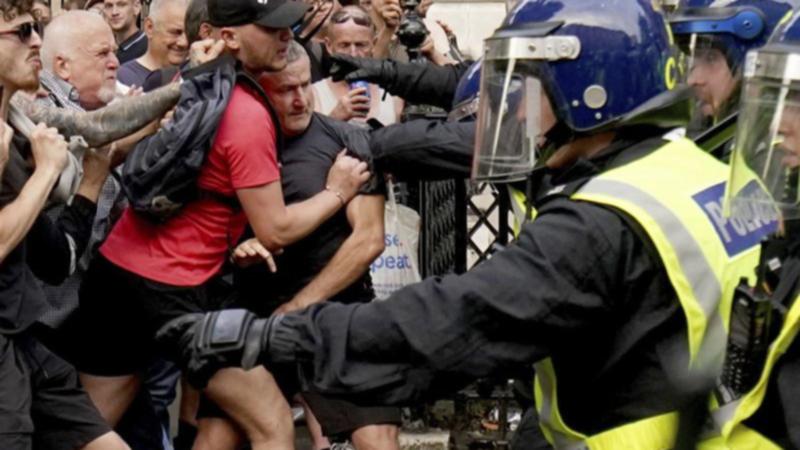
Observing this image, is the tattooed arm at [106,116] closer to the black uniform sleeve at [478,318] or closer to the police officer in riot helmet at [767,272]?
the black uniform sleeve at [478,318]

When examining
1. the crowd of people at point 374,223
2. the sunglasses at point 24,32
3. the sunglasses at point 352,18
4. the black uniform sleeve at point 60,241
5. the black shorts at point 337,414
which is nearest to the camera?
the crowd of people at point 374,223

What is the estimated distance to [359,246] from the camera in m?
6.35

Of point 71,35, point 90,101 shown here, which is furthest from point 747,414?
point 71,35

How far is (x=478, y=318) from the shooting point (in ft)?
12.0

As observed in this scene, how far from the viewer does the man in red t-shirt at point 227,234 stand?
598 centimetres

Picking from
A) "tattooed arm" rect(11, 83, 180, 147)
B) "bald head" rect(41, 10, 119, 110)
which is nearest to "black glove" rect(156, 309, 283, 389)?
"tattooed arm" rect(11, 83, 180, 147)

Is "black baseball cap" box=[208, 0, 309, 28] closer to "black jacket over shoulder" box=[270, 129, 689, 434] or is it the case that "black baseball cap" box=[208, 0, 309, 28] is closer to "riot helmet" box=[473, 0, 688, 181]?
"riot helmet" box=[473, 0, 688, 181]

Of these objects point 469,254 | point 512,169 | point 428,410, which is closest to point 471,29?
point 469,254

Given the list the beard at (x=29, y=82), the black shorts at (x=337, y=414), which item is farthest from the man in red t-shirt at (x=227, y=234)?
the beard at (x=29, y=82)

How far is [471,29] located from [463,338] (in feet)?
28.8

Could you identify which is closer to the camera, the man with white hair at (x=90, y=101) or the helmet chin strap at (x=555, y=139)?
the helmet chin strap at (x=555, y=139)

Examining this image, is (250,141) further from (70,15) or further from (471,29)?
(471,29)

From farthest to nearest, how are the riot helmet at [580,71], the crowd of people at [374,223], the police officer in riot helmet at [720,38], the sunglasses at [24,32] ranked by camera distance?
the sunglasses at [24,32]
the police officer in riot helmet at [720,38]
the riot helmet at [580,71]
the crowd of people at [374,223]

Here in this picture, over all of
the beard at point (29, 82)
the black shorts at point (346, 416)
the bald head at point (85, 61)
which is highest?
the beard at point (29, 82)
